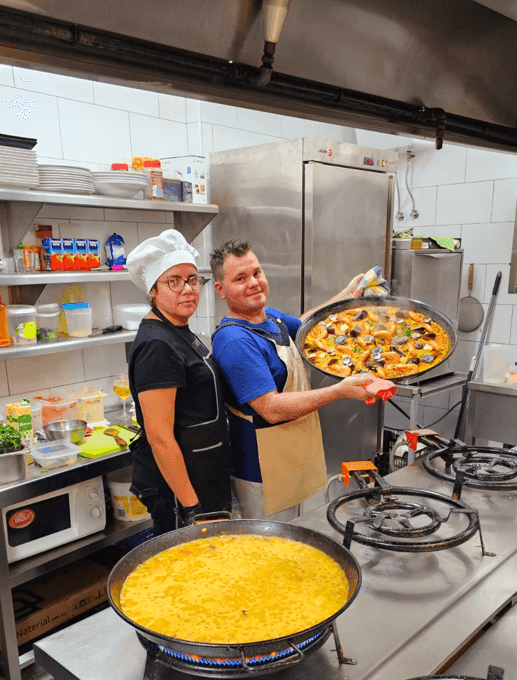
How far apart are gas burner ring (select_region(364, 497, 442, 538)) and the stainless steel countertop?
0.25 ft

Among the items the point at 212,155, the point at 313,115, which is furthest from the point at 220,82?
the point at 212,155

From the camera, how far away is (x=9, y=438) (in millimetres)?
2350

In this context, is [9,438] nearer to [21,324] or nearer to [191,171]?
[21,324]

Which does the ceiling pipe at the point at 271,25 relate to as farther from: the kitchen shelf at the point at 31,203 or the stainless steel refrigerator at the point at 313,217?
the stainless steel refrigerator at the point at 313,217

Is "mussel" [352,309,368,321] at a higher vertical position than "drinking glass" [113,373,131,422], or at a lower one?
higher

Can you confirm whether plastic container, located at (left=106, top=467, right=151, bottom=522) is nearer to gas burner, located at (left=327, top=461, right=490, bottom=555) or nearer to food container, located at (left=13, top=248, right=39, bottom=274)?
food container, located at (left=13, top=248, right=39, bottom=274)

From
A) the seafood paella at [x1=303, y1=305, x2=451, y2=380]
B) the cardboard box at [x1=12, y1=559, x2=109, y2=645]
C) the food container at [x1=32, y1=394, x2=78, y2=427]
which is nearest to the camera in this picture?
the seafood paella at [x1=303, y1=305, x2=451, y2=380]

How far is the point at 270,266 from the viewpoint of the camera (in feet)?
11.6

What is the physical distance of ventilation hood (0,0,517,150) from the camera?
760 mm

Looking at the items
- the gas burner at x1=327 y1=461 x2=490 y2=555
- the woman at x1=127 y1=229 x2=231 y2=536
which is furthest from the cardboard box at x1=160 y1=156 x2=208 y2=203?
the gas burner at x1=327 y1=461 x2=490 y2=555

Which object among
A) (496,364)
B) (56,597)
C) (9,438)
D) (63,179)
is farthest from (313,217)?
(56,597)

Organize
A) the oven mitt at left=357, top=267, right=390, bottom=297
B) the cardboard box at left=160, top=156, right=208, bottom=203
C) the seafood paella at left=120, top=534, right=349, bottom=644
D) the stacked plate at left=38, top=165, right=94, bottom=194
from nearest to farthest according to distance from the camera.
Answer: the seafood paella at left=120, top=534, right=349, bottom=644
the oven mitt at left=357, top=267, right=390, bottom=297
the stacked plate at left=38, top=165, right=94, bottom=194
the cardboard box at left=160, top=156, right=208, bottom=203

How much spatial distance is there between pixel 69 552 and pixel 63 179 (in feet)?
5.86

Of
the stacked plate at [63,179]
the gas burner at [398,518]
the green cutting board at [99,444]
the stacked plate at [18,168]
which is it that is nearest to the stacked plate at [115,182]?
the stacked plate at [63,179]
